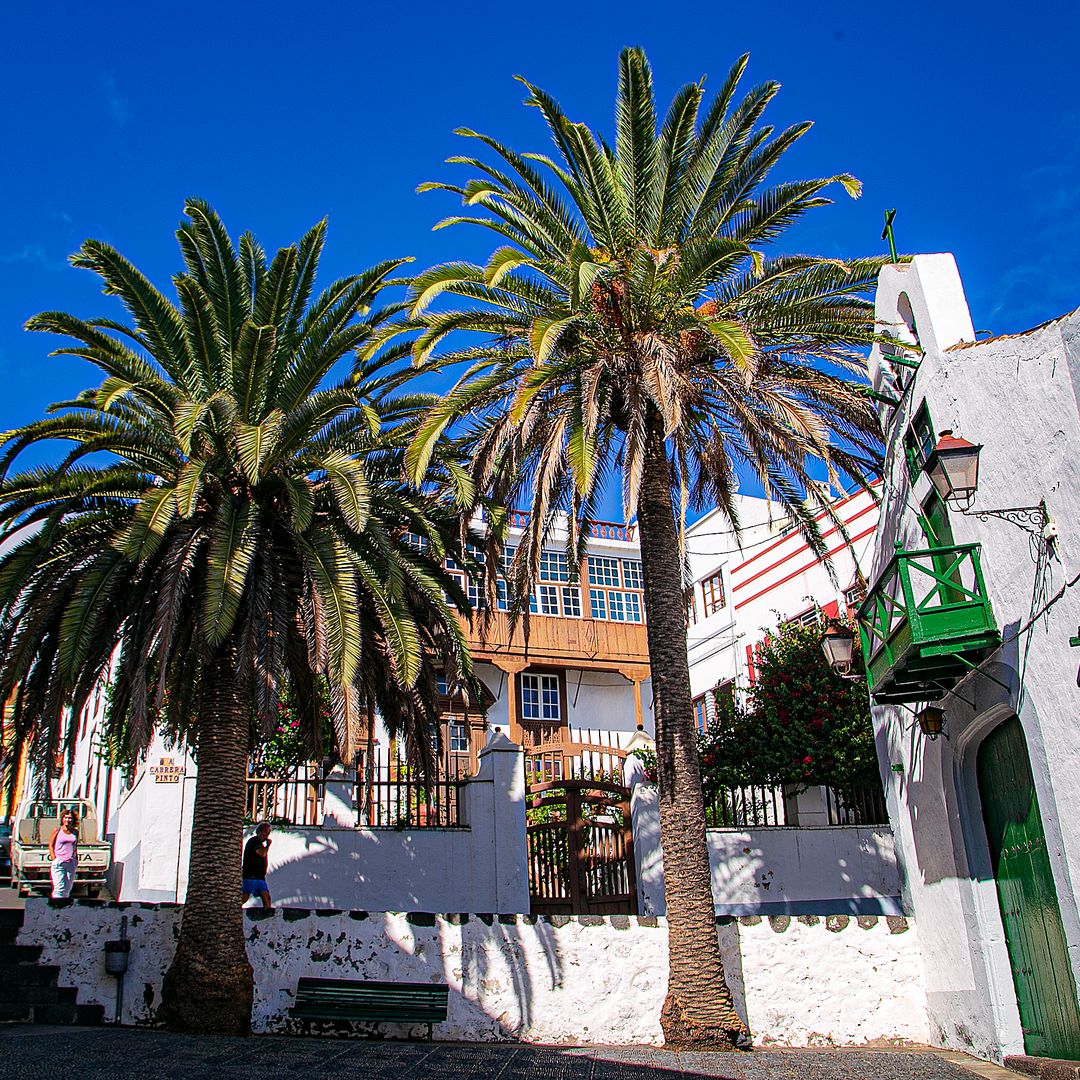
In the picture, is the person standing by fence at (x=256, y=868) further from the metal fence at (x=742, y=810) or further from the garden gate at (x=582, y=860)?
the metal fence at (x=742, y=810)

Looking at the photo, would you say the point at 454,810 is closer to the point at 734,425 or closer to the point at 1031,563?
the point at 734,425

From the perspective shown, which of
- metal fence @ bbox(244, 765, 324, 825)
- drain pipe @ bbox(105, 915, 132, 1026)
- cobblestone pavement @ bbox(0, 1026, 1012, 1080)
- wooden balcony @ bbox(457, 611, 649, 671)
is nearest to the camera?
cobblestone pavement @ bbox(0, 1026, 1012, 1080)

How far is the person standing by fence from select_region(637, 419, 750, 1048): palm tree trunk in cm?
541

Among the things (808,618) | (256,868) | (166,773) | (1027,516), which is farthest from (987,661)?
(166,773)

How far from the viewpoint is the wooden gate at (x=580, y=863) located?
1567cm

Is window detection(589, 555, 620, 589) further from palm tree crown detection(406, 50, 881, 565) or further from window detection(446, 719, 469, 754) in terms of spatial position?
palm tree crown detection(406, 50, 881, 565)

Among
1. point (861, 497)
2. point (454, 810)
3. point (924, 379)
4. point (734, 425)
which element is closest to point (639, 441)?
point (734, 425)

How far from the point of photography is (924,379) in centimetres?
1202

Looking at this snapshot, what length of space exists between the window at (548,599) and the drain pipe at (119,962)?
57.0ft

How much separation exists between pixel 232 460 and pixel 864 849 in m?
10.8

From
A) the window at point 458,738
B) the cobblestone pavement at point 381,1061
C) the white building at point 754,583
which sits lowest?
the cobblestone pavement at point 381,1061

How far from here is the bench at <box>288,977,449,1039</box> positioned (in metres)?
11.9

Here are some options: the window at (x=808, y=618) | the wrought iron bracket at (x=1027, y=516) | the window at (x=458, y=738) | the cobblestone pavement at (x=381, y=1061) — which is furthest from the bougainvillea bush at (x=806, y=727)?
the window at (x=458, y=738)

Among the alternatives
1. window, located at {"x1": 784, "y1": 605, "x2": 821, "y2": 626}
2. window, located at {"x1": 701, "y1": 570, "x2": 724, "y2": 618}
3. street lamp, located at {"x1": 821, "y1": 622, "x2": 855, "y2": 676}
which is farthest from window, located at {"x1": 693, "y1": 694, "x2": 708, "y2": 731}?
street lamp, located at {"x1": 821, "y1": 622, "x2": 855, "y2": 676}
